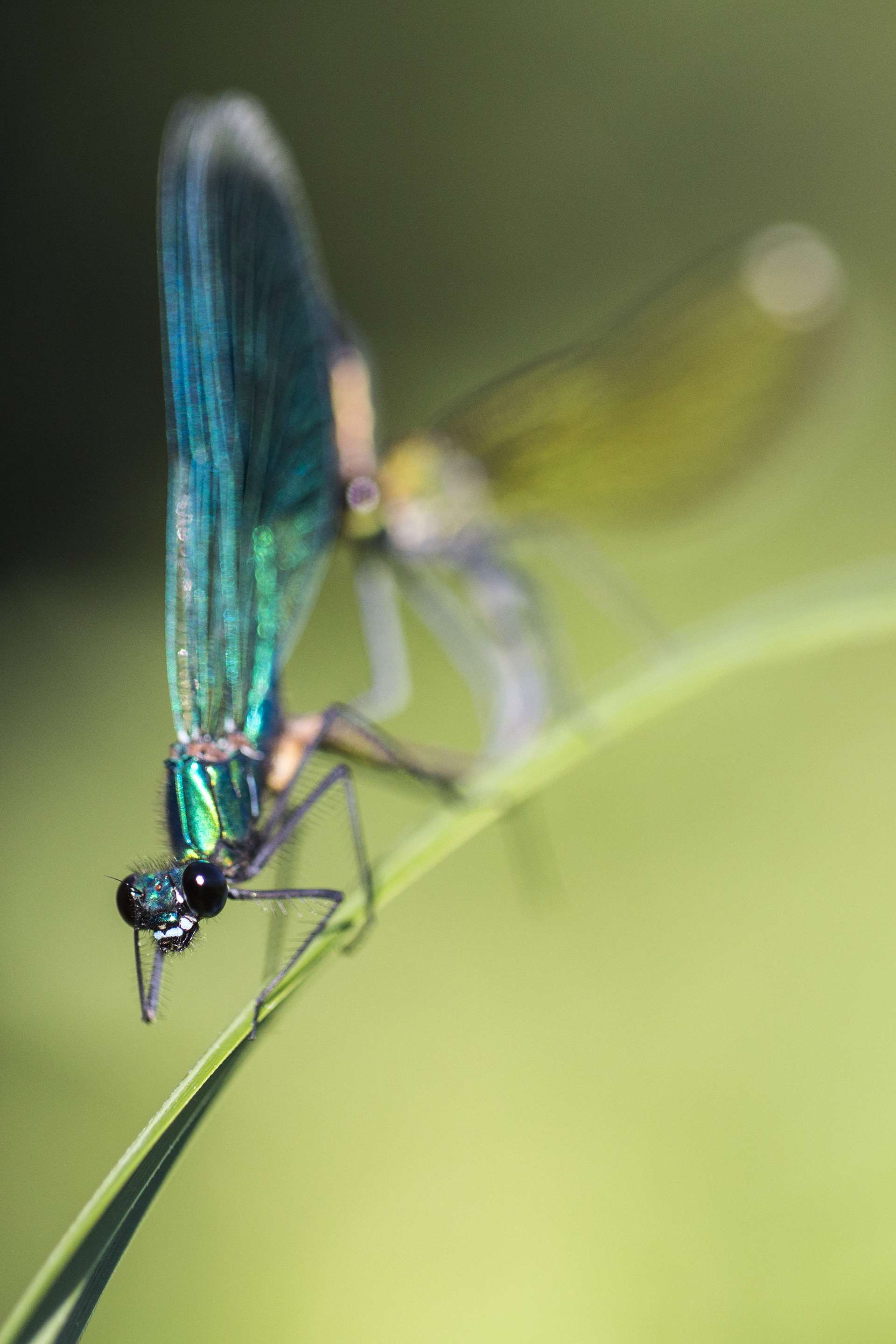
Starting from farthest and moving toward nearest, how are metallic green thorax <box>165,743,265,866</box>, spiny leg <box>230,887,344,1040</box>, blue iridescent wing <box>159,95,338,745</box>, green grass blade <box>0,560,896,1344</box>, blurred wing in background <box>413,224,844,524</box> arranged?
blurred wing in background <box>413,224,844,524</box> → blue iridescent wing <box>159,95,338,745</box> → metallic green thorax <box>165,743,265,866</box> → spiny leg <box>230,887,344,1040</box> → green grass blade <box>0,560,896,1344</box>

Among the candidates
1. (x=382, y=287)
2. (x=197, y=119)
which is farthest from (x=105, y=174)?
(x=197, y=119)

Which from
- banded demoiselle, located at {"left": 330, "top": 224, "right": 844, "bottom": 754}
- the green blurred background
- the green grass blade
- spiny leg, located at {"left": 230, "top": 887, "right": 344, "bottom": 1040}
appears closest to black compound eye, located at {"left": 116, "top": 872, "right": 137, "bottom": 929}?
spiny leg, located at {"left": 230, "top": 887, "right": 344, "bottom": 1040}

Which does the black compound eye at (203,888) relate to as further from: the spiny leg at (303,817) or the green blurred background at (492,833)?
the green blurred background at (492,833)

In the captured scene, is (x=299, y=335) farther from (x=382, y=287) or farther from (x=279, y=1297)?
(x=382, y=287)

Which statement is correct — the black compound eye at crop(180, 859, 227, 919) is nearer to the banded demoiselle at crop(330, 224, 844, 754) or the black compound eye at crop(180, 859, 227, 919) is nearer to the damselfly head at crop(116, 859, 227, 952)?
the damselfly head at crop(116, 859, 227, 952)

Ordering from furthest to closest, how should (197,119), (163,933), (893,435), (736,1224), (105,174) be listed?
(105,174), (893,435), (736,1224), (197,119), (163,933)

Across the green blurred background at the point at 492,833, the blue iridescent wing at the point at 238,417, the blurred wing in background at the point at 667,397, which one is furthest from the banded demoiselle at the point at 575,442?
the blue iridescent wing at the point at 238,417
